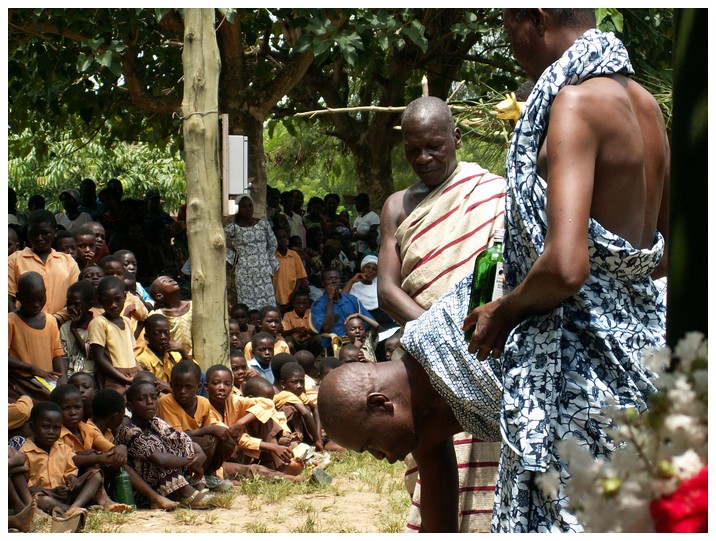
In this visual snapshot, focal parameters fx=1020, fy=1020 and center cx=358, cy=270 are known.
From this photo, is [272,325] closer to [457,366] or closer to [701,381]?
[457,366]

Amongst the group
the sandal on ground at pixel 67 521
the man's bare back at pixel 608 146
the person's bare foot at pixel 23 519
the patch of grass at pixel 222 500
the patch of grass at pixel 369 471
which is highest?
the man's bare back at pixel 608 146

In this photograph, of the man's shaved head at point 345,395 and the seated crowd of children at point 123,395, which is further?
the seated crowd of children at point 123,395

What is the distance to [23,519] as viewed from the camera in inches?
186

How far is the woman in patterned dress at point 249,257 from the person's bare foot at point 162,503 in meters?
3.96

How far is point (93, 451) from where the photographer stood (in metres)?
5.54

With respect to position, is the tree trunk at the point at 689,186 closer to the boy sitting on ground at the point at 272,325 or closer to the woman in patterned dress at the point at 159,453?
the woman in patterned dress at the point at 159,453

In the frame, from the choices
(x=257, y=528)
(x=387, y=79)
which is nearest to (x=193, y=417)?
(x=257, y=528)

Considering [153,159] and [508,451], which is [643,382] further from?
[153,159]

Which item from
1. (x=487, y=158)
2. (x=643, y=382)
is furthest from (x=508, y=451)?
(x=487, y=158)

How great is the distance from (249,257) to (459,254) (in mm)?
6372

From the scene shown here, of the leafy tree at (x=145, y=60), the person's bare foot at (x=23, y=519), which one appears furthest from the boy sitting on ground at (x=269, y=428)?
the leafy tree at (x=145, y=60)

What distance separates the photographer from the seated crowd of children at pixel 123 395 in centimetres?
541

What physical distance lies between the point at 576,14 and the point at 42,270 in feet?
17.1

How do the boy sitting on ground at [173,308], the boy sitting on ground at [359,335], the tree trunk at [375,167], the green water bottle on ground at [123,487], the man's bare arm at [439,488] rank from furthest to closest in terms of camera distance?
the tree trunk at [375,167]
the boy sitting on ground at [359,335]
the boy sitting on ground at [173,308]
the green water bottle on ground at [123,487]
the man's bare arm at [439,488]
